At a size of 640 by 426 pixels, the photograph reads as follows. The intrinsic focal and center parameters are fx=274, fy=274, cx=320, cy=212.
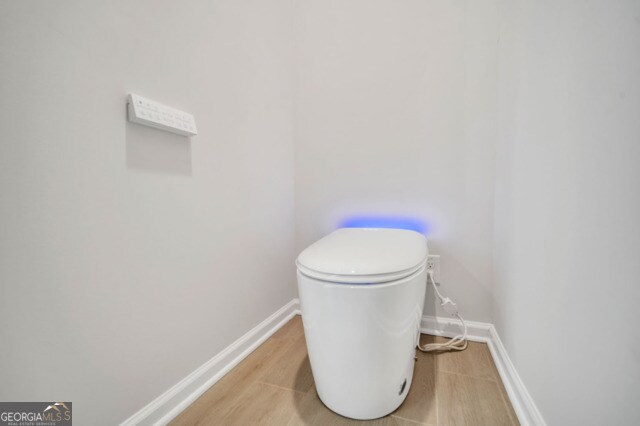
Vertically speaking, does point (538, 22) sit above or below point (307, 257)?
above

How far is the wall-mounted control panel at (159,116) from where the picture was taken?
0.63 meters

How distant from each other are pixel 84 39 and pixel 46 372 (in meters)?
0.65

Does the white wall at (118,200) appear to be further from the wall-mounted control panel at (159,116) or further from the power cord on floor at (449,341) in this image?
the power cord on floor at (449,341)

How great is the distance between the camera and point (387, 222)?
1.22m

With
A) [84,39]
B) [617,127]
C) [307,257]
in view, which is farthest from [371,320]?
[84,39]

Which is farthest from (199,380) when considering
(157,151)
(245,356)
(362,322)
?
(157,151)

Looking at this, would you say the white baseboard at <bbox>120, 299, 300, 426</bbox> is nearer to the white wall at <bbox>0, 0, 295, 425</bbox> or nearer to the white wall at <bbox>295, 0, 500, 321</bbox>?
the white wall at <bbox>0, 0, 295, 425</bbox>

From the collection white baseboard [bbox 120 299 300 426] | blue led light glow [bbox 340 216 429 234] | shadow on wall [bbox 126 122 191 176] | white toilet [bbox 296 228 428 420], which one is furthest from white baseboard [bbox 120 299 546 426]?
shadow on wall [bbox 126 122 191 176]

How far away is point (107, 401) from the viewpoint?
601mm

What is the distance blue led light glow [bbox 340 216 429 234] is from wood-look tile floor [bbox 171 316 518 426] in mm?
501

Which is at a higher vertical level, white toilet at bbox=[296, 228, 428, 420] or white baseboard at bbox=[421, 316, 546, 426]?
white toilet at bbox=[296, 228, 428, 420]

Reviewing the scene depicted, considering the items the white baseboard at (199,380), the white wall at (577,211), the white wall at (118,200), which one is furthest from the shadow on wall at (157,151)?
the white wall at (577,211)

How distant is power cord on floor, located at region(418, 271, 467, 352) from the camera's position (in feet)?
3.53

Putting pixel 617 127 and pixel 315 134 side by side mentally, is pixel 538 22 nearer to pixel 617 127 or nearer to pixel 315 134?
pixel 617 127
